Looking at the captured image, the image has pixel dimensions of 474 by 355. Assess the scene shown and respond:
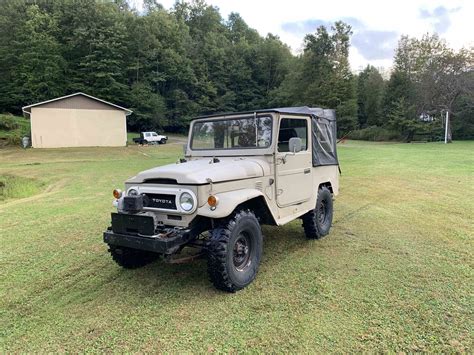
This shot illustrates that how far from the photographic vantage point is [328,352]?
2789 millimetres

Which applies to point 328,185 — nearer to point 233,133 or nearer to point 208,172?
point 233,133

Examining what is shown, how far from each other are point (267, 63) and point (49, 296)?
63.4 metres

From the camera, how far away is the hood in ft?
12.0

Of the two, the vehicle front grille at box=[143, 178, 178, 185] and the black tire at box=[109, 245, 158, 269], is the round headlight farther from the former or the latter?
the black tire at box=[109, 245, 158, 269]

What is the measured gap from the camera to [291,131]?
5.00 meters

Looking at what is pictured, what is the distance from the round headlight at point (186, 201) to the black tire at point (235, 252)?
1.22 ft

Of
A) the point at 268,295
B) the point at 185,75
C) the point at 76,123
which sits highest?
the point at 185,75

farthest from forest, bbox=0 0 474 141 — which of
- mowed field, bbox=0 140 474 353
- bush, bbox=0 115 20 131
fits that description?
mowed field, bbox=0 140 474 353

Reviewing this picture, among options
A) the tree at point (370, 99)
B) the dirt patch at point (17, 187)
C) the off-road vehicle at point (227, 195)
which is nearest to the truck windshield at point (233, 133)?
the off-road vehicle at point (227, 195)

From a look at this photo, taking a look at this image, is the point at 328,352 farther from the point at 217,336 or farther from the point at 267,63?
the point at 267,63

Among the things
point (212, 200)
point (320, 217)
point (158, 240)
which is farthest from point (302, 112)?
point (158, 240)

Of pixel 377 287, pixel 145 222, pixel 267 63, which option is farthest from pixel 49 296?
pixel 267 63

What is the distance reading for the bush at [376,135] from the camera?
43.1 m

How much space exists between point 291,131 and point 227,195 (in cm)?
176
